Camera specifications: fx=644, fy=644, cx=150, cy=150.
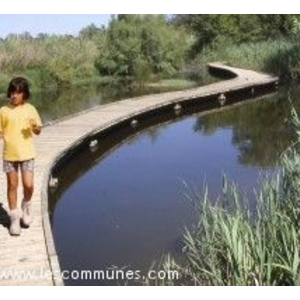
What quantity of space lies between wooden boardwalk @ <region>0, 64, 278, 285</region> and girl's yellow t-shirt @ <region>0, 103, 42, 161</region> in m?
0.90

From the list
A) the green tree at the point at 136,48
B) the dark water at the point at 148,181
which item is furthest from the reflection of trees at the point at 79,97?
the dark water at the point at 148,181

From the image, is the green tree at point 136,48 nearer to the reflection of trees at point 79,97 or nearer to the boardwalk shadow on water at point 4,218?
the reflection of trees at point 79,97

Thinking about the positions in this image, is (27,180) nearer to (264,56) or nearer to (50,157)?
(50,157)

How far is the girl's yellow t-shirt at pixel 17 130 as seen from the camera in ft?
20.1

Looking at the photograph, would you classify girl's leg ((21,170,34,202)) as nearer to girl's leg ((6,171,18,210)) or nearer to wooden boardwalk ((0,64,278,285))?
girl's leg ((6,171,18,210))

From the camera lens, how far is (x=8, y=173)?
6316mm

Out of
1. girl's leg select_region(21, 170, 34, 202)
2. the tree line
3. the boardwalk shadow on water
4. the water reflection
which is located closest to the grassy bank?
the tree line

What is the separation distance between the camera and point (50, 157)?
10.9 m

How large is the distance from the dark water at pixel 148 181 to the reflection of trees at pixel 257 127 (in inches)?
0.9

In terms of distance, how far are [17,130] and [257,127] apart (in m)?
10.9

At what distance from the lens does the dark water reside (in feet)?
24.9
